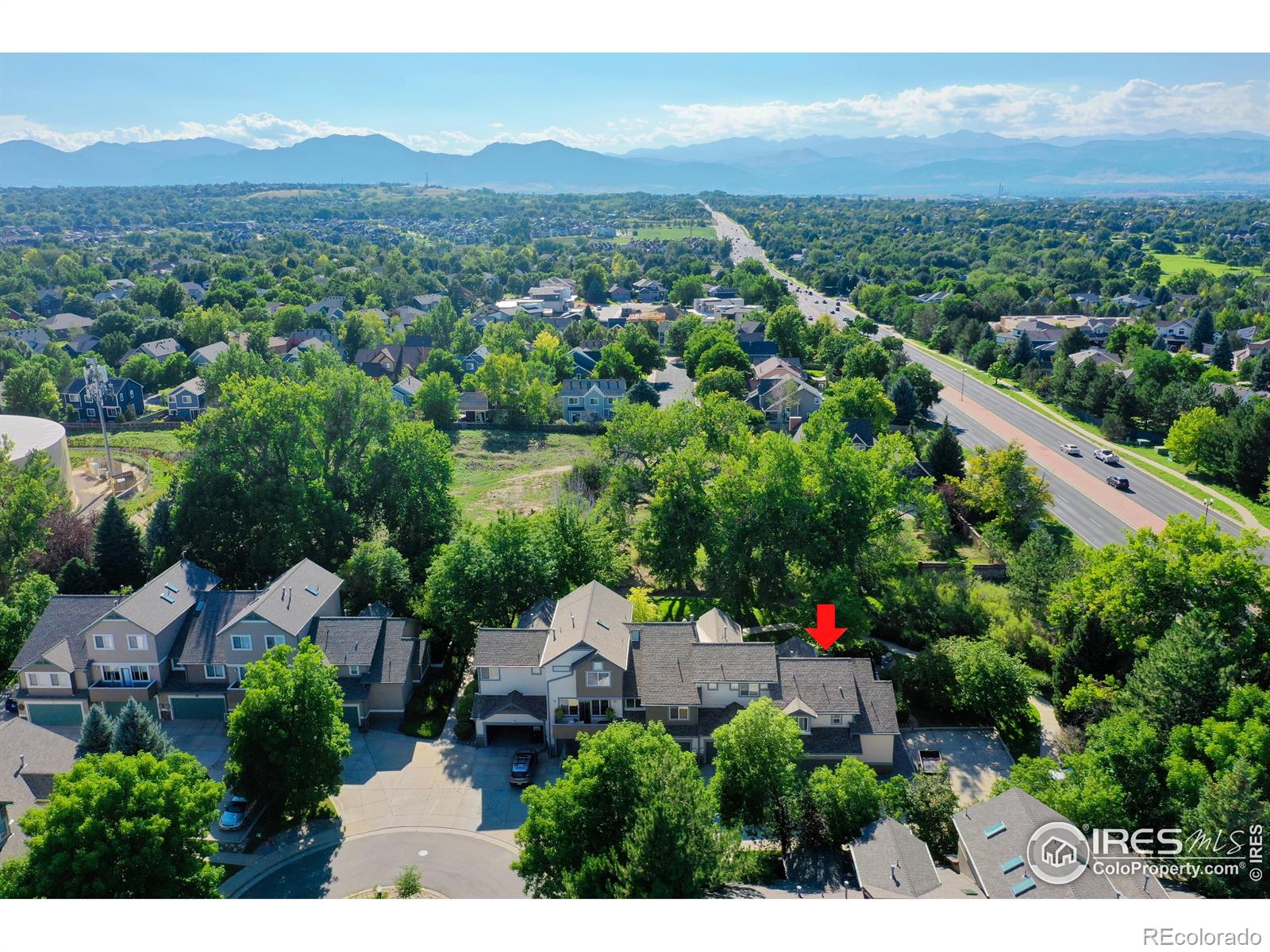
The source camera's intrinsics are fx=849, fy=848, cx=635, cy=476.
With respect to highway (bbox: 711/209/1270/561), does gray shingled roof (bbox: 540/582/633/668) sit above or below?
above

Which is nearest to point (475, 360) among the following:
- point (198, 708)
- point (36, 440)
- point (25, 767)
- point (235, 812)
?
point (36, 440)

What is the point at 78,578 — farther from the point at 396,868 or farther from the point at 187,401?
the point at 187,401

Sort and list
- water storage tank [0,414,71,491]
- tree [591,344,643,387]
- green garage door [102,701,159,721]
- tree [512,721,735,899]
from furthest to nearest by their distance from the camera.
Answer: tree [591,344,643,387] < water storage tank [0,414,71,491] < green garage door [102,701,159,721] < tree [512,721,735,899]

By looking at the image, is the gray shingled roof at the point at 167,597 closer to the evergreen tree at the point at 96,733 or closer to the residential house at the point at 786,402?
the evergreen tree at the point at 96,733

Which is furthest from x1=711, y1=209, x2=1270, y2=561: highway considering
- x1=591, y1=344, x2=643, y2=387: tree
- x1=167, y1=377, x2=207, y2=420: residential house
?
x1=167, y1=377, x2=207, y2=420: residential house

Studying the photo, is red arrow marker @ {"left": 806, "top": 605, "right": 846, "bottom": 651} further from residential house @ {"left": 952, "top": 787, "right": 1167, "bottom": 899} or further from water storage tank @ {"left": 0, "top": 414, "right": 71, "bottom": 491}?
water storage tank @ {"left": 0, "top": 414, "right": 71, "bottom": 491}

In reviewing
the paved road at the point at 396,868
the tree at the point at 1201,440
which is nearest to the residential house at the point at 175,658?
the paved road at the point at 396,868
